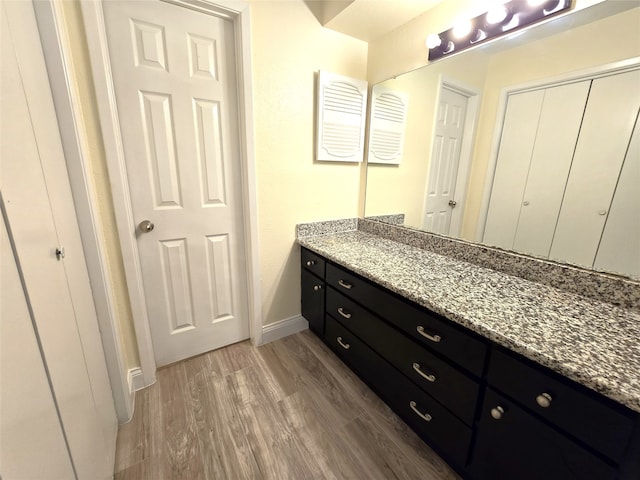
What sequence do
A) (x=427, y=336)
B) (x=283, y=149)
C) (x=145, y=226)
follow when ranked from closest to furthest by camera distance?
(x=427, y=336), (x=145, y=226), (x=283, y=149)

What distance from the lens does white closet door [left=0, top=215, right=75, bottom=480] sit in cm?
47

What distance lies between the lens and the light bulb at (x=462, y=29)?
128 centimetres

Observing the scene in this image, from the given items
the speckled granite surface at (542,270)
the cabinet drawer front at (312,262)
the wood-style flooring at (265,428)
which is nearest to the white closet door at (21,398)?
the wood-style flooring at (265,428)

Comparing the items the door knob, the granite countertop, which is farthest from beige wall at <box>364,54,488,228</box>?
the door knob

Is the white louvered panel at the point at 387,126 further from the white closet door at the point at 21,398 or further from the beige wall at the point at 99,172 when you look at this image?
the white closet door at the point at 21,398

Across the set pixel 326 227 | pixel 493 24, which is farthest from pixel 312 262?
pixel 493 24

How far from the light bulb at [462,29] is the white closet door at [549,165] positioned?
20.2 inches

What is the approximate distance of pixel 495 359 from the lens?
0.83 m

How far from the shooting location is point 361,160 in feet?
6.45

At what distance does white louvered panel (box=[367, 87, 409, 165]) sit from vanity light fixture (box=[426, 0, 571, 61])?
34cm

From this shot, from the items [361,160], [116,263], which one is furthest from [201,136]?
[361,160]

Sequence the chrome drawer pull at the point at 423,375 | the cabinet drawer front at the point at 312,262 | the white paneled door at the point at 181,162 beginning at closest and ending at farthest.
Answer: the chrome drawer pull at the point at 423,375, the white paneled door at the point at 181,162, the cabinet drawer front at the point at 312,262

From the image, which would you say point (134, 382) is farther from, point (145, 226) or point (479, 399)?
point (479, 399)

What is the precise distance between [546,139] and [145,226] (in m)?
1.95
